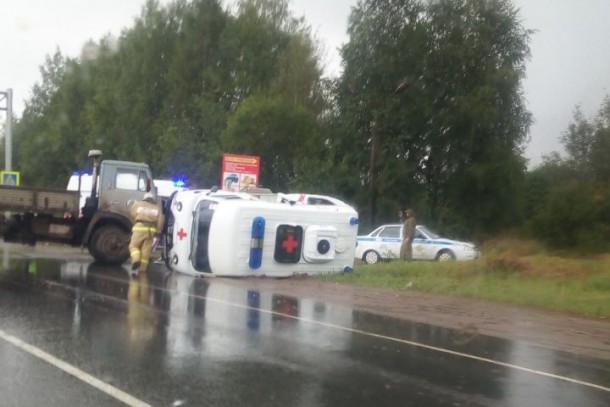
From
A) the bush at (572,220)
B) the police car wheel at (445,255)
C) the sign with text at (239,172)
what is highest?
the sign with text at (239,172)

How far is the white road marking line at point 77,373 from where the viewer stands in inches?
258

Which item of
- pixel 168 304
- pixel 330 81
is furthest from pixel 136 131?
pixel 168 304

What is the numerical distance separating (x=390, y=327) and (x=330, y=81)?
31136mm

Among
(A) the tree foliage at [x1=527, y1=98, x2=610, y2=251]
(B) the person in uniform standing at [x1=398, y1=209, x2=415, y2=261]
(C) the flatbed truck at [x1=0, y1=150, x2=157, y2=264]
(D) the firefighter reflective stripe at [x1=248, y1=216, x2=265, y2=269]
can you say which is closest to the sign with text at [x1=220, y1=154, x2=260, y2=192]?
(B) the person in uniform standing at [x1=398, y1=209, x2=415, y2=261]

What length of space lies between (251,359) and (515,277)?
34.5 feet

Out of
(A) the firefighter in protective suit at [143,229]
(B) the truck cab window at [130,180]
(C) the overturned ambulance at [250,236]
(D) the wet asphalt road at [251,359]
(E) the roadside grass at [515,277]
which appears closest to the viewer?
(D) the wet asphalt road at [251,359]

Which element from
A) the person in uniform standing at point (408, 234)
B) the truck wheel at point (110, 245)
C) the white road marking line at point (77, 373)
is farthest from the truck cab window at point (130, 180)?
the white road marking line at point (77, 373)

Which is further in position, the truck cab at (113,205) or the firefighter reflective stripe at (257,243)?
the truck cab at (113,205)

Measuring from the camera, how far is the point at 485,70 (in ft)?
128

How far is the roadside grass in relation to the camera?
48.8ft

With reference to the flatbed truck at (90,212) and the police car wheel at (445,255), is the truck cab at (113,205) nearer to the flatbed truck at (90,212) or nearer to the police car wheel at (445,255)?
the flatbed truck at (90,212)

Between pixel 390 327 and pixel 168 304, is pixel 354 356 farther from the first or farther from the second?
pixel 168 304

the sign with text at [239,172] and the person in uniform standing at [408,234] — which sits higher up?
the sign with text at [239,172]

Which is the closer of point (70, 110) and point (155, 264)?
point (155, 264)
